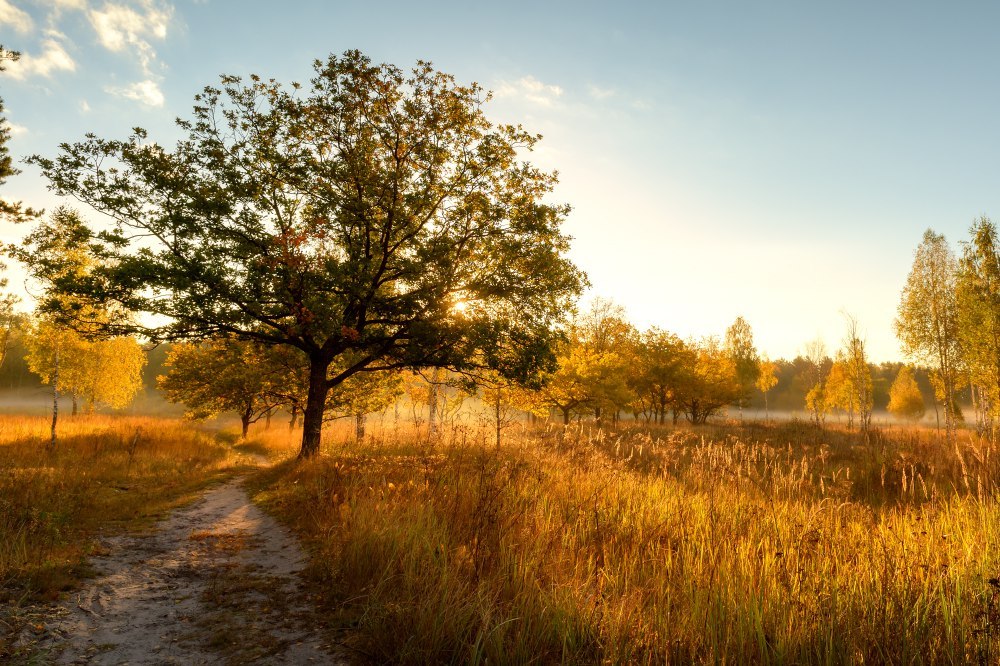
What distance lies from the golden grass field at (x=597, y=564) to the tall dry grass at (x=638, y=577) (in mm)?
23

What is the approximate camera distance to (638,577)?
4520mm

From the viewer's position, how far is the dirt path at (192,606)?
4.08 meters

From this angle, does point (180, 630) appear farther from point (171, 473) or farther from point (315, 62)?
point (315, 62)

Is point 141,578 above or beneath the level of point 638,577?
beneath

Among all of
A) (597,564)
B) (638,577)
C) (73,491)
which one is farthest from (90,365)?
(638,577)

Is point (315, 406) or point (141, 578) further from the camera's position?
point (315, 406)

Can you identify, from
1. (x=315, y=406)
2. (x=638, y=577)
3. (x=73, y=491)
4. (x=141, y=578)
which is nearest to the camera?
(x=638, y=577)

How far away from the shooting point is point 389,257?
14125 mm

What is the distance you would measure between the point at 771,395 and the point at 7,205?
5576 inches

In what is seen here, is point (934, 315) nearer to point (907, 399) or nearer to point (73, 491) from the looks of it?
point (907, 399)

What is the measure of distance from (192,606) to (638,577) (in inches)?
191

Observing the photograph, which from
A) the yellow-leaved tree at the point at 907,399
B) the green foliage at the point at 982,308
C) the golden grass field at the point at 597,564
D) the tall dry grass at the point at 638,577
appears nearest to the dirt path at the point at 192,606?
the golden grass field at the point at 597,564

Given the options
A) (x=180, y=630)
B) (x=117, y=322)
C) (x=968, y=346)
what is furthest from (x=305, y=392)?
(x=968, y=346)

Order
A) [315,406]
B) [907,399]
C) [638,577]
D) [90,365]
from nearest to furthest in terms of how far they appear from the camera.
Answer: [638,577] < [315,406] < [90,365] < [907,399]
